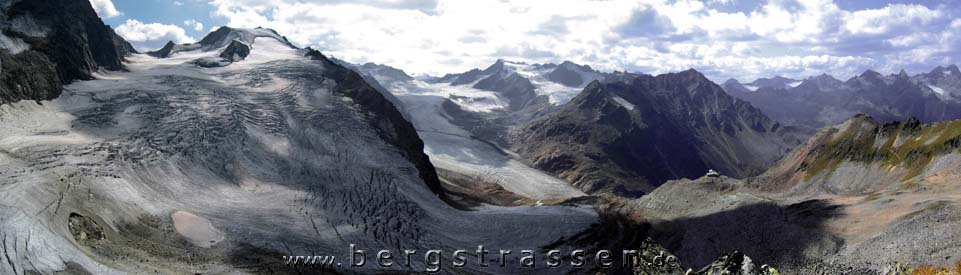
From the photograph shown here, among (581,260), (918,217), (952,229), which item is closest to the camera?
(952,229)

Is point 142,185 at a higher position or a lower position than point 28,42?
lower

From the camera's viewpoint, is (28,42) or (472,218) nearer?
(472,218)

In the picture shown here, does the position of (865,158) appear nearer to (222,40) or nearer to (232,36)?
(232,36)

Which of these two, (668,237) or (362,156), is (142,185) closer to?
(362,156)

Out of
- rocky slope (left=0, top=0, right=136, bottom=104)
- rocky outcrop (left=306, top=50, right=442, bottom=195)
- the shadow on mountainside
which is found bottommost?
the shadow on mountainside

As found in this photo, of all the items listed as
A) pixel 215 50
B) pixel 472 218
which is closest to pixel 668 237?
pixel 472 218

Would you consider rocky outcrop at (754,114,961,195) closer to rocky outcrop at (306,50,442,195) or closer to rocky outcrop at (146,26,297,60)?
rocky outcrop at (306,50,442,195)

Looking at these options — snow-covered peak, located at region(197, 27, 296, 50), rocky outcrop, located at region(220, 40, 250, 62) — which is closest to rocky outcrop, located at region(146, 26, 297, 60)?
snow-covered peak, located at region(197, 27, 296, 50)

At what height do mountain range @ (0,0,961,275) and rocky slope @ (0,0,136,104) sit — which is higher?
rocky slope @ (0,0,136,104)
